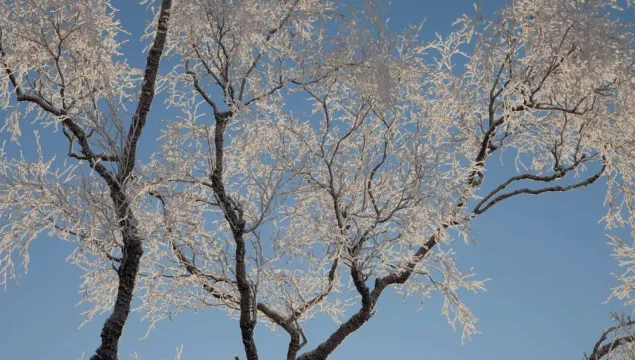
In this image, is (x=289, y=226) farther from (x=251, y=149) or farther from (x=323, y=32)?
(x=323, y=32)

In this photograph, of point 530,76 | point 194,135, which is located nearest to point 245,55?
point 194,135

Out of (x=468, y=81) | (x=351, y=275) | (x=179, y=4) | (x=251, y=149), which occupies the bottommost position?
(x=351, y=275)

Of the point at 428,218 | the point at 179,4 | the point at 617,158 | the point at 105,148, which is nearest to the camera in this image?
the point at 105,148

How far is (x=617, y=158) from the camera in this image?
27.4 feet

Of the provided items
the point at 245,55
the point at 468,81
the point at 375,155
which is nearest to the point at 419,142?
the point at 375,155

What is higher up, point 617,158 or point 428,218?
point 617,158

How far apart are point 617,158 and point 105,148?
6008 millimetres

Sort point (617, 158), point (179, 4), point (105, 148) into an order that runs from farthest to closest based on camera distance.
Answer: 1. point (617, 158)
2. point (179, 4)
3. point (105, 148)

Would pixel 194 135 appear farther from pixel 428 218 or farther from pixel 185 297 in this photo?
pixel 428 218

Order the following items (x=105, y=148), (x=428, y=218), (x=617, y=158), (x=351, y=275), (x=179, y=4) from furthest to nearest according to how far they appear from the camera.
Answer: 1. (x=617, y=158)
2. (x=351, y=275)
3. (x=428, y=218)
4. (x=179, y=4)
5. (x=105, y=148)

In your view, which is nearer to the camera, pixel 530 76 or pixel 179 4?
pixel 179 4

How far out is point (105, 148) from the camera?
624cm

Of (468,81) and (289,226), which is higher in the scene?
(468,81)

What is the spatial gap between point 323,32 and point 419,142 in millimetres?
1614
